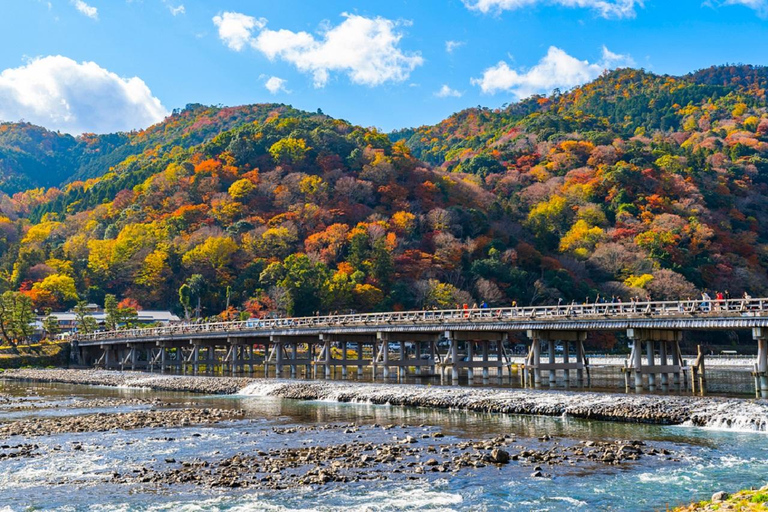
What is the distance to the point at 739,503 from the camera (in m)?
13.0

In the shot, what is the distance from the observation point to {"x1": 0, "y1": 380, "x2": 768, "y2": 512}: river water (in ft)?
54.5

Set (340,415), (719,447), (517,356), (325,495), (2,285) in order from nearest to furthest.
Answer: (325,495), (719,447), (340,415), (517,356), (2,285)

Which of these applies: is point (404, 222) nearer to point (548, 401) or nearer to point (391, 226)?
point (391, 226)

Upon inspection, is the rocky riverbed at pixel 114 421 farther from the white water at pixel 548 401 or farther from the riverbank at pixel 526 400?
the riverbank at pixel 526 400

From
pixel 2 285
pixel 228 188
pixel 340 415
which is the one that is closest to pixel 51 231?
pixel 2 285

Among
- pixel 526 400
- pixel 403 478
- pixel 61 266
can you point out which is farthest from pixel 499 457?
pixel 61 266

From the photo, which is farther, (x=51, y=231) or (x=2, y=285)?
(x=51, y=231)

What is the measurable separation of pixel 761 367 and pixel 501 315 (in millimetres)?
15297

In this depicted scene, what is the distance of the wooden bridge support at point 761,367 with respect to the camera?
3163cm

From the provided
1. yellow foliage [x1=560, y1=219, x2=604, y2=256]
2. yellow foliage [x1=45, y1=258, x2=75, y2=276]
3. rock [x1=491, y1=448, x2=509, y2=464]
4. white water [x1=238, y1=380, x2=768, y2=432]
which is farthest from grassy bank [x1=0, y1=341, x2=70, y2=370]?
yellow foliage [x1=560, y1=219, x2=604, y2=256]

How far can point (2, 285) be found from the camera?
320 ft

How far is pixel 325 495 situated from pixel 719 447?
1292 centimetres

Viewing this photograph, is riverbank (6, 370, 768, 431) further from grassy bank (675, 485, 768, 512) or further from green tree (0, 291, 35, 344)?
green tree (0, 291, 35, 344)

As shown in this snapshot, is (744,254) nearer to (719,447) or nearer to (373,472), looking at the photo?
(719,447)
